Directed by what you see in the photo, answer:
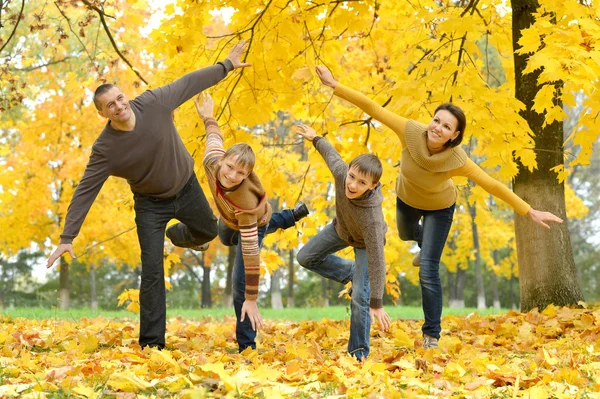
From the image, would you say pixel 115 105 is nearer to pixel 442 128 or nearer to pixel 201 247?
pixel 201 247

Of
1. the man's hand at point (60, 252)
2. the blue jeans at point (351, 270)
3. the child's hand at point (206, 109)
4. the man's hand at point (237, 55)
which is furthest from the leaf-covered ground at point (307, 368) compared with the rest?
the man's hand at point (237, 55)

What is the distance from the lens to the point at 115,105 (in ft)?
14.3

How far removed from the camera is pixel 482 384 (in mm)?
3016

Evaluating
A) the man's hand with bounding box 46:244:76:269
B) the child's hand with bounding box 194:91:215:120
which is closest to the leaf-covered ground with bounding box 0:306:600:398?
the man's hand with bounding box 46:244:76:269

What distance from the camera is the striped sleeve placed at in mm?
4305

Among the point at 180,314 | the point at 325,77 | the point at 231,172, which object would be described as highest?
the point at 325,77

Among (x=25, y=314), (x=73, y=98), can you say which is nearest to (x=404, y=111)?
(x=25, y=314)

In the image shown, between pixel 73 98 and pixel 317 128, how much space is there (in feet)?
29.2

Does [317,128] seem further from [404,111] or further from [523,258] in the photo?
[523,258]

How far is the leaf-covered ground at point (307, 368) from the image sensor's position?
9.55 feet

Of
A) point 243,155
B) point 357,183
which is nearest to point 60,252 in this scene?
point 243,155

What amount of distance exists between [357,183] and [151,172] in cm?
152

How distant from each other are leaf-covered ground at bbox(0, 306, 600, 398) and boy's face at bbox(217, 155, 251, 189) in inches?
44.0

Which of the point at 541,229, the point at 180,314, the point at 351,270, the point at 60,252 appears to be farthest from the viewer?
the point at 180,314
